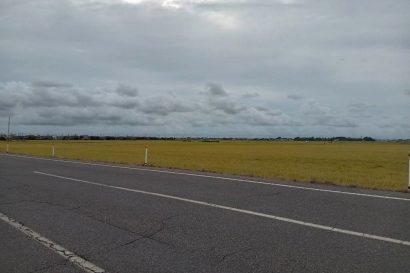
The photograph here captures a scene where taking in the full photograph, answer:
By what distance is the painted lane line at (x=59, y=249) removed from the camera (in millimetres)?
5767

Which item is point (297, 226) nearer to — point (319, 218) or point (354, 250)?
point (319, 218)

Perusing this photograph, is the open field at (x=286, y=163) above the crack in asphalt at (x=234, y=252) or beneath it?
above

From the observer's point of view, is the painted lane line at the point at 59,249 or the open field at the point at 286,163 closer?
the painted lane line at the point at 59,249

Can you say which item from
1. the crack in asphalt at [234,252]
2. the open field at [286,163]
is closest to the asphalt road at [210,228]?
the crack in asphalt at [234,252]

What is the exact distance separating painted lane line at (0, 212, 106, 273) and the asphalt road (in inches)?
3.3

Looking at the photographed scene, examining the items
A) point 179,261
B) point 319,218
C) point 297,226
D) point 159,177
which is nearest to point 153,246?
point 179,261

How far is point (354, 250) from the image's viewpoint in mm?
6164

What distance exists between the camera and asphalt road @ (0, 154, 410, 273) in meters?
5.79

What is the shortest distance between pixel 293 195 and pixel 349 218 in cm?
296

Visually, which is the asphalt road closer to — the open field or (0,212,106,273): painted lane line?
(0,212,106,273): painted lane line

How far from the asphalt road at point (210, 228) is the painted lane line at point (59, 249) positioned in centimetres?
8

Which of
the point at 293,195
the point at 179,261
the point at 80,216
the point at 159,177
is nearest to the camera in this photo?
the point at 179,261

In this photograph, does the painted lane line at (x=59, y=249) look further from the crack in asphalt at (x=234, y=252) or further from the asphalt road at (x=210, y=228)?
the crack in asphalt at (x=234, y=252)

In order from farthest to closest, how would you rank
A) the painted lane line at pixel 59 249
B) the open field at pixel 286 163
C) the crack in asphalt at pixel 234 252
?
the open field at pixel 286 163, the crack in asphalt at pixel 234 252, the painted lane line at pixel 59 249
